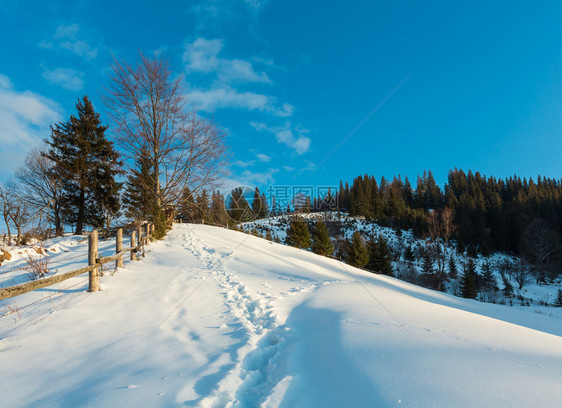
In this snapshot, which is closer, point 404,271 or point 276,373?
point 276,373

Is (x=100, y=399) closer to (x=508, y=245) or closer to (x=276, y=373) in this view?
(x=276, y=373)

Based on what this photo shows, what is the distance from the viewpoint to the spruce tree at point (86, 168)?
1747 centimetres

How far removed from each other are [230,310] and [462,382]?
3.85 meters

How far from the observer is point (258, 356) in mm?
2955

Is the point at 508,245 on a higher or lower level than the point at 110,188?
lower

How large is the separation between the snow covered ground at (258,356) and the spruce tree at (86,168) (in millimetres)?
17709

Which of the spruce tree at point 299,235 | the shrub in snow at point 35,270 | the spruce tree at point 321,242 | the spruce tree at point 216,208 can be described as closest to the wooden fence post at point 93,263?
the shrub in snow at point 35,270

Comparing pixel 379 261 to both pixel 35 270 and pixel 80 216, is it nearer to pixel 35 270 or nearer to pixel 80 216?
pixel 35 270

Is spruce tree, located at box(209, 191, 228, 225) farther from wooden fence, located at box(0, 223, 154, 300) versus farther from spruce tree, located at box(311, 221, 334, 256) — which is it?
spruce tree, located at box(311, 221, 334, 256)

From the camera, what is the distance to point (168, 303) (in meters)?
4.69

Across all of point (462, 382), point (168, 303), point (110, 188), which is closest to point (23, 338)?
point (168, 303)

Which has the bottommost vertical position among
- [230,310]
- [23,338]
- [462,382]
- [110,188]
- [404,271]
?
[404,271]

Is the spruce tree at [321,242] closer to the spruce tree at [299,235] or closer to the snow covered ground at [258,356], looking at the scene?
the spruce tree at [299,235]

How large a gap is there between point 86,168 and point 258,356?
21.8 m
